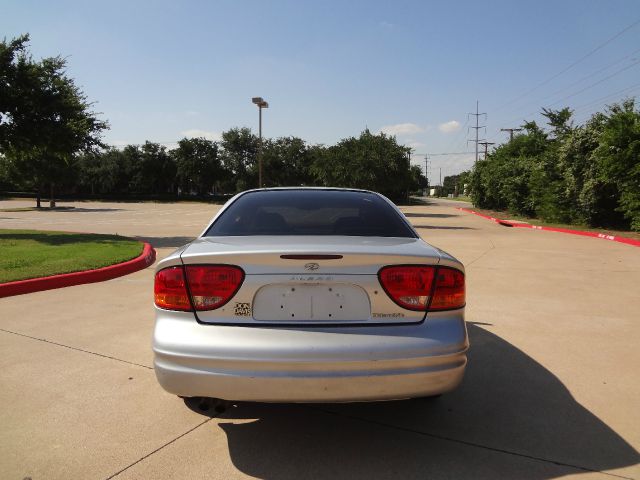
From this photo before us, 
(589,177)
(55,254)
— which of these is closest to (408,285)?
(55,254)

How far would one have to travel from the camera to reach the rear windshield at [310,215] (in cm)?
350

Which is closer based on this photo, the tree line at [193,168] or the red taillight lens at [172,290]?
the red taillight lens at [172,290]

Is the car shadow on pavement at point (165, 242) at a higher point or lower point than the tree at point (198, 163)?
lower

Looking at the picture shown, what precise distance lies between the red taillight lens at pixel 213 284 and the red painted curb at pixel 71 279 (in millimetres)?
5701

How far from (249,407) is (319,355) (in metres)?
1.21

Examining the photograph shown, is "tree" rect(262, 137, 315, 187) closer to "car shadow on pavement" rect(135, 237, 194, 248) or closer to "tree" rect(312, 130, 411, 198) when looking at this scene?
"tree" rect(312, 130, 411, 198)

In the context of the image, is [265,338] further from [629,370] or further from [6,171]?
[6,171]

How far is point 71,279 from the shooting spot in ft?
26.1

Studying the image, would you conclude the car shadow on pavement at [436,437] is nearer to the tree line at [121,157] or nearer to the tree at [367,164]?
the tree line at [121,157]

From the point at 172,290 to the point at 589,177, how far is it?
20477 mm

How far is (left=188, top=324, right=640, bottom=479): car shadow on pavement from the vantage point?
267 cm

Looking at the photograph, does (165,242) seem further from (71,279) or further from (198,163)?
(198,163)

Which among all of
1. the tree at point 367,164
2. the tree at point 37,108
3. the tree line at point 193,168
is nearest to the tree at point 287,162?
the tree line at point 193,168

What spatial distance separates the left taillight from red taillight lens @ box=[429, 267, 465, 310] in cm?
109
